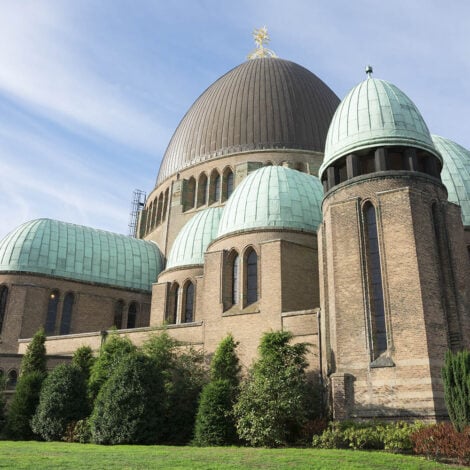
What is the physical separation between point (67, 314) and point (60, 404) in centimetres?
1404

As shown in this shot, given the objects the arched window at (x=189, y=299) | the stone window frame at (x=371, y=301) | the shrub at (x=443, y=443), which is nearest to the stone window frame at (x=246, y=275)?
the arched window at (x=189, y=299)

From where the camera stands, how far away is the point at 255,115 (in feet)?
133

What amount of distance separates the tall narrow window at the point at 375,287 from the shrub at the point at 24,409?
569 inches

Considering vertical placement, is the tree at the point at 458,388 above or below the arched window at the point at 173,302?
below

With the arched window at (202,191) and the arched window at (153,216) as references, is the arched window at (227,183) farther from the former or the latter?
the arched window at (153,216)

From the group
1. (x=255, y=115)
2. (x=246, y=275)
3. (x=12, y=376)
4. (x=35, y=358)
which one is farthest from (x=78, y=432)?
(x=255, y=115)

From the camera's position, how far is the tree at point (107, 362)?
22.8m

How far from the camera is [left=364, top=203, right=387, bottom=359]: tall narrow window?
64.0 ft

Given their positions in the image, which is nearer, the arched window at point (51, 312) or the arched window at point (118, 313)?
the arched window at point (51, 312)

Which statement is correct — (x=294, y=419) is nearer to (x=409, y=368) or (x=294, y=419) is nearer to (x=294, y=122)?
(x=409, y=368)

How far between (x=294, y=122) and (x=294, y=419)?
2611 cm

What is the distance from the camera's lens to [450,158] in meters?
28.9

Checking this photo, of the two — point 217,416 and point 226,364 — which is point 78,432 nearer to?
point 217,416

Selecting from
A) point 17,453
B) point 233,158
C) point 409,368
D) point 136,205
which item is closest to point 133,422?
point 17,453
